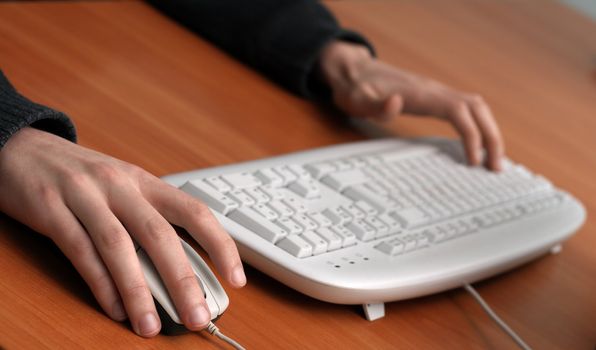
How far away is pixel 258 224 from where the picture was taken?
61 cm

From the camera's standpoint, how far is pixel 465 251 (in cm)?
71

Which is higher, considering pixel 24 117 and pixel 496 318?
pixel 24 117

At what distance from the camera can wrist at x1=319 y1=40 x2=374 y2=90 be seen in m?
1.04

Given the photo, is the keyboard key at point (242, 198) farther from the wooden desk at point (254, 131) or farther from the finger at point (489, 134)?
the finger at point (489, 134)

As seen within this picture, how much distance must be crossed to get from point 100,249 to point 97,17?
50cm

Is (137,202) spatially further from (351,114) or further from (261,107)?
(351,114)

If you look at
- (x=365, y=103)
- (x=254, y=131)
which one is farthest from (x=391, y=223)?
(x=365, y=103)

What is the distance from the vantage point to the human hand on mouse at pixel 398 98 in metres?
0.96

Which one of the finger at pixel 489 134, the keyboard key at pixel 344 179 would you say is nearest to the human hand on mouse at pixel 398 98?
the finger at pixel 489 134

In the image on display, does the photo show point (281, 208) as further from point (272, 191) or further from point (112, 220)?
point (112, 220)

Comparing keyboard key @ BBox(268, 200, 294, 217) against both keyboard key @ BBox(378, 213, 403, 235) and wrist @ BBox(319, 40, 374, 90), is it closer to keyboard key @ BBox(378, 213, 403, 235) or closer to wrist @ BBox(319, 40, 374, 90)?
keyboard key @ BBox(378, 213, 403, 235)

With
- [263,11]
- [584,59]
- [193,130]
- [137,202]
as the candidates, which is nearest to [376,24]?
[263,11]

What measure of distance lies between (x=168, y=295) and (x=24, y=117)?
165 millimetres

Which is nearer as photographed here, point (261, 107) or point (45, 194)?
point (45, 194)
